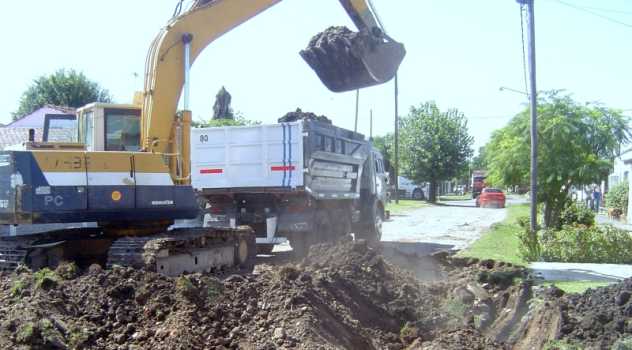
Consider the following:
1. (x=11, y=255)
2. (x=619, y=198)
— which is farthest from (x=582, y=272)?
(x=619, y=198)

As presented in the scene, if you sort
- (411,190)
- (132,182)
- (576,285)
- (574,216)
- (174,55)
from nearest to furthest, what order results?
(132,182) → (174,55) → (576,285) → (574,216) → (411,190)

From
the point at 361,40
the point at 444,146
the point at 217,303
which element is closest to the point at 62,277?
the point at 217,303

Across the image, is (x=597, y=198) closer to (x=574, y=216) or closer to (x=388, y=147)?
(x=574, y=216)

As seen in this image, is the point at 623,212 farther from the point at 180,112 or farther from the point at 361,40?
the point at 180,112

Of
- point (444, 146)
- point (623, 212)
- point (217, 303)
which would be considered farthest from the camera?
point (444, 146)

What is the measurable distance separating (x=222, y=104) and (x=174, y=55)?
22.7 meters

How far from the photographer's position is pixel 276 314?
22.1 feet

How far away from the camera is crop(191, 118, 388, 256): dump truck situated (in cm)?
1331

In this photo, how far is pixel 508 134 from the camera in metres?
20.0

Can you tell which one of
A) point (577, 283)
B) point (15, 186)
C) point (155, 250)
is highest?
point (15, 186)

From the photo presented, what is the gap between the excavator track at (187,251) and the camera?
8.92 metres

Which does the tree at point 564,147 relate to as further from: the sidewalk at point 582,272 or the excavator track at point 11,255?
the excavator track at point 11,255

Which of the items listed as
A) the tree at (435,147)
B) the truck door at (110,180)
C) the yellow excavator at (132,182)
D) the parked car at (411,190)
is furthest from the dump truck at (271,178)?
the parked car at (411,190)

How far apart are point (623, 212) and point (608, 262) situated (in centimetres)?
1756
